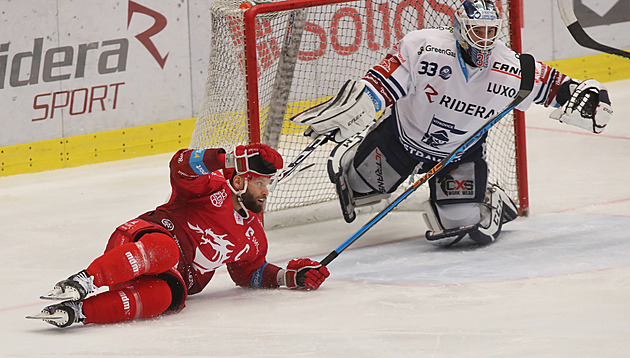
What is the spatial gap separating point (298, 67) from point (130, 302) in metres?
2.41

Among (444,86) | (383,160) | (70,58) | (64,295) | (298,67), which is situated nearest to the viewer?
(64,295)

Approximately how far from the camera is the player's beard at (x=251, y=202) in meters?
3.55

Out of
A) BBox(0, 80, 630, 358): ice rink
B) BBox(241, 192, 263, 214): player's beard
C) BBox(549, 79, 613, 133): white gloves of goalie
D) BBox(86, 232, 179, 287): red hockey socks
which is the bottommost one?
BBox(0, 80, 630, 358): ice rink

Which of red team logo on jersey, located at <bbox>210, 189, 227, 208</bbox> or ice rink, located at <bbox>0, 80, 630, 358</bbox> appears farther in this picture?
red team logo on jersey, located at <bbox>210, 189, 227, 208</bbox>

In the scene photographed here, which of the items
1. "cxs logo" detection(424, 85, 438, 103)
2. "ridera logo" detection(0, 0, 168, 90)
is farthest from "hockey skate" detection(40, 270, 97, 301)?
"ridera logo" detection(0, 0, 168, 90)

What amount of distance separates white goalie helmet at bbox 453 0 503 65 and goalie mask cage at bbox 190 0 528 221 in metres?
0.76

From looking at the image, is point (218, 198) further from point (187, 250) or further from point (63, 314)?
point (63, 314)

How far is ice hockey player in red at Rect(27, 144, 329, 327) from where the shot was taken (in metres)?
3.22

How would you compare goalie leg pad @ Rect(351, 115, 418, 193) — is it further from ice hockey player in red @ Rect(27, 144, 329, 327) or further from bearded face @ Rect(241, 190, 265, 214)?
bearded face @ Rect(241, 190, 265, 214)

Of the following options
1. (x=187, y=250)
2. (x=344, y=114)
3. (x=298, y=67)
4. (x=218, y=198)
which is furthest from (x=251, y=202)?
(x=298, y=67)

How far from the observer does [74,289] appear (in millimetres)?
3133

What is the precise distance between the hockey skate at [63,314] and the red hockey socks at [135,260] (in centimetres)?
10

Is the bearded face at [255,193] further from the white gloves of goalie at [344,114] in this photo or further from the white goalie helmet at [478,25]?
the white goalie helmet at [478,25]

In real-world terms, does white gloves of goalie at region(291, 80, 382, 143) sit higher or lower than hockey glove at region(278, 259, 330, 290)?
higher
